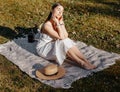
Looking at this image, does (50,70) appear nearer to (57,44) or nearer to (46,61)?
(57,44)

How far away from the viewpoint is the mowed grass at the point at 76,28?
947 centimetres

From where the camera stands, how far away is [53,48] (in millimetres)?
10625

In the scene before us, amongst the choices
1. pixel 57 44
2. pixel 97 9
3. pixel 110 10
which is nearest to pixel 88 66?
pixel 57 44

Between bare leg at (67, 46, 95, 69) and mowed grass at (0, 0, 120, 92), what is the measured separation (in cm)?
45

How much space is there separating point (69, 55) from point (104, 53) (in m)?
1.58

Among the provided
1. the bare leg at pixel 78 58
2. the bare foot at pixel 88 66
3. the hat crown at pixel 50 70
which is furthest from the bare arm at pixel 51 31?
the hat crown at pixel 50 70

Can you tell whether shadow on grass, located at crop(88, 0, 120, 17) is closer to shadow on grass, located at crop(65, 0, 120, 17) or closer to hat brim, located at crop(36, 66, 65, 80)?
shadow on grass, located at crop(65, 0, 120, 17)

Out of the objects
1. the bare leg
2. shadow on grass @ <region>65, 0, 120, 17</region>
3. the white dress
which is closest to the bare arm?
the white dress

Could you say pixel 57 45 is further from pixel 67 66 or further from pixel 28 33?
pixel 28 33

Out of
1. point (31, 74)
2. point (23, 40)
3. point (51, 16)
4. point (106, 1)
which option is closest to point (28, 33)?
point (23, 40)

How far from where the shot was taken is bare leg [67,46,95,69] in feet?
33.9

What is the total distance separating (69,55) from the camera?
10555 millimetres

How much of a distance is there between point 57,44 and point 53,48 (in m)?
0.24

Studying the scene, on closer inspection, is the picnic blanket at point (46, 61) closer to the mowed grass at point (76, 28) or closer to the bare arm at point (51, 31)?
the mowed grass at point (76, 28)
